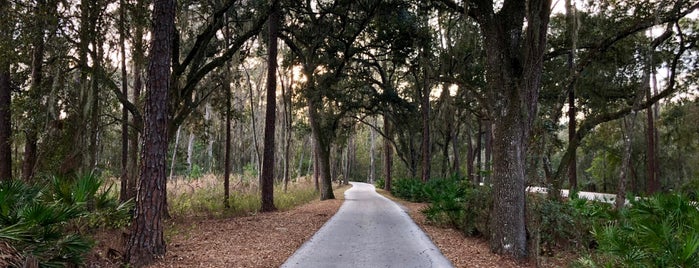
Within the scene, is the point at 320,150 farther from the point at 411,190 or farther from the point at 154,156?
the point at 154,156

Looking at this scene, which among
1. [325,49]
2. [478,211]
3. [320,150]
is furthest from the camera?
[320,150]

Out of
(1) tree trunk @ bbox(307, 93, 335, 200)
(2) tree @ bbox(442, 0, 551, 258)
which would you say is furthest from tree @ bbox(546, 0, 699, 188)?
(1) tree trunk @ bbox(307, 93, 335, 200)

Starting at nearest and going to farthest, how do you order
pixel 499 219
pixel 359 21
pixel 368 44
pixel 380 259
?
pixel 380 259, pixel 499 219, pixel 359 21, pixel 368 44

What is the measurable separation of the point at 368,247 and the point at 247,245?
7.91 ft

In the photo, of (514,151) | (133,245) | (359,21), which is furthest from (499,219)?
(359,21)

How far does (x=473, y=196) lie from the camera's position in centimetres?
967

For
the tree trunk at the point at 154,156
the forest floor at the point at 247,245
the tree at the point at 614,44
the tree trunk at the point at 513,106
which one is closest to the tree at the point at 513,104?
the tree trunk at the point at 513,106

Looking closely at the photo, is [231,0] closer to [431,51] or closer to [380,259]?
[380,259]

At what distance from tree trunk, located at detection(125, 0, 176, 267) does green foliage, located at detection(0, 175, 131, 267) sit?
66 centimetres

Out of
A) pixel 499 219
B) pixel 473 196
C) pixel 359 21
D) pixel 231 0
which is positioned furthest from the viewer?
pixel 359 21

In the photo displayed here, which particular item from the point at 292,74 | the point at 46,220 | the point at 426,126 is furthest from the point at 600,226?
the point at 292,74

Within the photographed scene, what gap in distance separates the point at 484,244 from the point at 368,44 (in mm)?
13432

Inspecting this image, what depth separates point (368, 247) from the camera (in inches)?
326

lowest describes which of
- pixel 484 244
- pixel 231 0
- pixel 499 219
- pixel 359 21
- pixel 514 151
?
pixel 484 244
